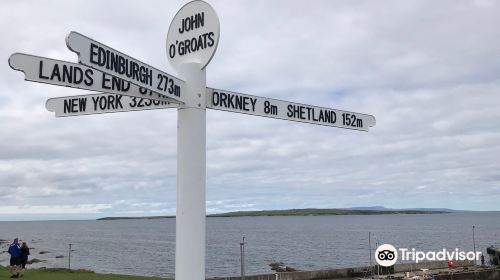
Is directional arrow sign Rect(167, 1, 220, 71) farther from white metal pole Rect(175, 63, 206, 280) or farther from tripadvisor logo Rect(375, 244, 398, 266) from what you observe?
tripadvisor logo Rect(375, 244, 398, 266)

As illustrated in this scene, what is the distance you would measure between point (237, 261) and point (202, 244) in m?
65.4

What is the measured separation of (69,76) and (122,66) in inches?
15.5

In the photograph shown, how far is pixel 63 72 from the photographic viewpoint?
138 inches

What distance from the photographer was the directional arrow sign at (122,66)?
3.08 m

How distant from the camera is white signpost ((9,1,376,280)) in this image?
3504mm

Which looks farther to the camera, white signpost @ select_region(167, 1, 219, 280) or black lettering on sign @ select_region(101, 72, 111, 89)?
white signpost @ select_region(167, 1, 219, 280)

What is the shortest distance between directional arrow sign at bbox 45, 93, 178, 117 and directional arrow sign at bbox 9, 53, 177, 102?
37 centimetres

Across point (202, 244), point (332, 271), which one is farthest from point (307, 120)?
point (332, 271)

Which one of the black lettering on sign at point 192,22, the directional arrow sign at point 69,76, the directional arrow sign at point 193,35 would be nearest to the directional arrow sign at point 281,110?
the directional arrow sign at point 193,35

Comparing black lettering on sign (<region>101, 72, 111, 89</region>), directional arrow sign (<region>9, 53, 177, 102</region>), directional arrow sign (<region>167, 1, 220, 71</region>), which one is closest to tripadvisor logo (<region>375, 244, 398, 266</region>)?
directional arrow sign (<region>167, 1, 220, 71</region>)

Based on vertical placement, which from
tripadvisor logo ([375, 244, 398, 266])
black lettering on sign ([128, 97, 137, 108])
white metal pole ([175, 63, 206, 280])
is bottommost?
tripadvisor logo ([375, 244, 398, 266])

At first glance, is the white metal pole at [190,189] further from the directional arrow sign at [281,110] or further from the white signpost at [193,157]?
the directional arrow sign at [281,110]

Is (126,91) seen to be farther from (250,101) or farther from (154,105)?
(250,101)

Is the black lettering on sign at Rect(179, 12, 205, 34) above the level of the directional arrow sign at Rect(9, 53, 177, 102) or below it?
above
